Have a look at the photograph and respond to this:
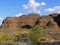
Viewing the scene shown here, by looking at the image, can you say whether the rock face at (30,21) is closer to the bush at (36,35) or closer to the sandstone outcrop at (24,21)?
the sandstone outcrop at (24,21)

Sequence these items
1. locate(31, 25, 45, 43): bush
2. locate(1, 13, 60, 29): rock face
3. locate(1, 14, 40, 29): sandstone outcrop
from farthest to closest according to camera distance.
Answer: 1. locate(1, 14, 40, 29): sandstone outcrop
2. locate(1, 13, 60, 29): rock face
3. locate(31, 25, 45, 43): bush

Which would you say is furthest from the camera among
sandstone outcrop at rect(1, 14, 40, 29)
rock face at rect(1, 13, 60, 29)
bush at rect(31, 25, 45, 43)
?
sandstone outcrop at rect(1, 14, 40, 29)

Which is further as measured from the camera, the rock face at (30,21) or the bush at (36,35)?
the rock face at (30,21)

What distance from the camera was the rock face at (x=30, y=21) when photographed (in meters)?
104

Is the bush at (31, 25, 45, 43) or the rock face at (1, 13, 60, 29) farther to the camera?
the rock face at (1, 13, 60, 29)

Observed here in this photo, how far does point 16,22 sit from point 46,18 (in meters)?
15.5

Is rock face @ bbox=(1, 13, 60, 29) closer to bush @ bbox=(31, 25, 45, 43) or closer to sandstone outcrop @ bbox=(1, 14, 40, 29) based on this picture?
sandstone outcrop @ bbox=(1, 14, 40, 29)

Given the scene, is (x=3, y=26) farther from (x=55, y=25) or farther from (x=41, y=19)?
(x=55, y=25)

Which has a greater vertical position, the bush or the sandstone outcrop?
the sandstone outcrop

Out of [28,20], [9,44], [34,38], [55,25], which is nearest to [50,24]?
[55,25]

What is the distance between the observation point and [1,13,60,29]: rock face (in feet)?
341

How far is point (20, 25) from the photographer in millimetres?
114062

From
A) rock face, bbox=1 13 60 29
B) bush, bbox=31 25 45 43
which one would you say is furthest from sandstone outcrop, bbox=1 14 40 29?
bush, bbox=31 25 45 43

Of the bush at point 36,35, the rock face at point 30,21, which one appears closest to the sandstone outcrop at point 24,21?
the rock face at point 30,21
